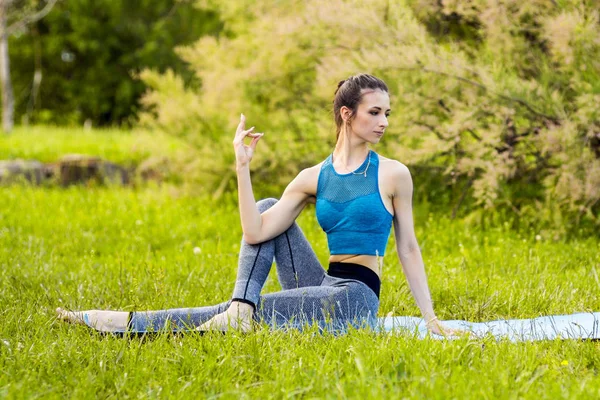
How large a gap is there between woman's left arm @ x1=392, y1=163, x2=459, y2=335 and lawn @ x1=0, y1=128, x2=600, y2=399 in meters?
0.44

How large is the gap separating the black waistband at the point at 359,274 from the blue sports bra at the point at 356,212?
0.22ft

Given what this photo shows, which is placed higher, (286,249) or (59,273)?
(286,249)

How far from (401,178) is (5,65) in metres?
12.8

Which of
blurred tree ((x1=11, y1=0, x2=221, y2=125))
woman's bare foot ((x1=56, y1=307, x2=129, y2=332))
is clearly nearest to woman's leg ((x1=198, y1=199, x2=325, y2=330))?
woman's bare foot ((x1=56, y1=307, x2=129, y2=332))

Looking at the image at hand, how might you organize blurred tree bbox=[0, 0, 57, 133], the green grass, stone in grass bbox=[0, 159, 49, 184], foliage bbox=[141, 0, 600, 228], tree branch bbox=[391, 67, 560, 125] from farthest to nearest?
blurred tree bbox=[0, 0, 57, 133] < stone in grass bbox=[0, 159, 49, 184] < tree branch bbox=[391, 67, 560, 125] < foliage bbox=[141, 0, 600, 228] < the green grass

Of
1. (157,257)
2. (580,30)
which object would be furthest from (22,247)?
→ (580,30)

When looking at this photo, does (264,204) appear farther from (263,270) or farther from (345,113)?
(345,113)

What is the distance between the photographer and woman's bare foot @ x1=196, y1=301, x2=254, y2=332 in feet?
11.2

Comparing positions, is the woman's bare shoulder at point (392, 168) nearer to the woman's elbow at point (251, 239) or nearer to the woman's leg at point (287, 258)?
the woman's leg at point (287, 258)

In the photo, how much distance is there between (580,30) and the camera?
544 cm

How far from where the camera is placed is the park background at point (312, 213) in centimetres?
297

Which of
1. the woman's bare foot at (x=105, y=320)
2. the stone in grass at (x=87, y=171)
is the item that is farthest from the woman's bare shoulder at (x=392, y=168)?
the stone in grass at (x=87, y=171)

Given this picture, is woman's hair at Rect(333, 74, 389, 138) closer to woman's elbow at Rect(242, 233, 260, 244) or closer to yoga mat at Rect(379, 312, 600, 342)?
woman's elbow at Rect(242, 233, 260, 244)

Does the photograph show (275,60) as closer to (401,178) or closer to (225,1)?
(225,1)
